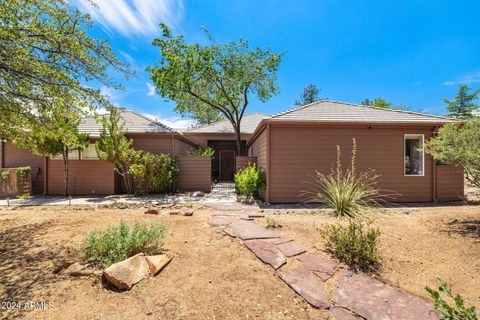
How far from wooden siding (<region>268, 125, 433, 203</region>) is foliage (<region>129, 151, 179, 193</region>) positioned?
14.9 feet

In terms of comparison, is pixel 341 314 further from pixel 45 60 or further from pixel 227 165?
pixel 227 165

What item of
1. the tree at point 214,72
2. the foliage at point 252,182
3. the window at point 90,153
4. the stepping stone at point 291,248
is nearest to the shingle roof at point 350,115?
the foliage at point 252,182

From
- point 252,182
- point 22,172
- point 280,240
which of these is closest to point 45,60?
point 280,240

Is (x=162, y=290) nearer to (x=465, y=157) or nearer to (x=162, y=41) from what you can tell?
(x=465, y=157)

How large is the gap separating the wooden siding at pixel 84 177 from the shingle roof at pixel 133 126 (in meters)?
1.39

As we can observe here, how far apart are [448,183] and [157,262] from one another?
974cm

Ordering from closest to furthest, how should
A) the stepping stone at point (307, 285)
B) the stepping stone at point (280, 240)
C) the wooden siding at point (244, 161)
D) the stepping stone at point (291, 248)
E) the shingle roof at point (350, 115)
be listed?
the stepping stone at point (307, 285) → the stepping stone at point (291, 248) → the stepping stone at point (280, 240) → the shingle roof at point (350, 115) → the wooden siding at point (244, 161)

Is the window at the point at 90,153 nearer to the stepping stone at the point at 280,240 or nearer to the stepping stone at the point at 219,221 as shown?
the stepping stone at the point at 219,221

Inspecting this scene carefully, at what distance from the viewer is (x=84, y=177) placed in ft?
30.9

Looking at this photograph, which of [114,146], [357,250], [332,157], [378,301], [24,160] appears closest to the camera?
[378,301]

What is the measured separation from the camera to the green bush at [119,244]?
8.56ft

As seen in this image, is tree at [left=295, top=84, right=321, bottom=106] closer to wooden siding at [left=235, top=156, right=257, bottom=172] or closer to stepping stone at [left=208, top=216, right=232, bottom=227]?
wooden siding at [left=235, top=156, right=257, bottom=172]

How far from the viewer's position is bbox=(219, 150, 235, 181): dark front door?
15.6 metres

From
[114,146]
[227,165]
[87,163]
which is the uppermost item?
[114,146]
